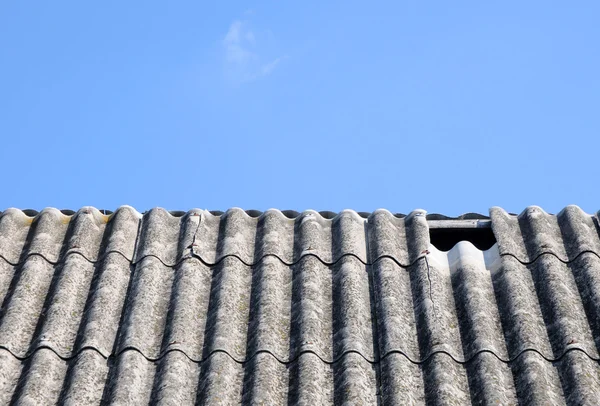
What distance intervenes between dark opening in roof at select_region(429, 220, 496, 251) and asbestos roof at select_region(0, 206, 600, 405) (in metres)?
0.13

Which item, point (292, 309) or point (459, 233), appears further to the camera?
point (459, 233)

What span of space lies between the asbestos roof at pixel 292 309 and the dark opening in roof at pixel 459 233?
125 millimetres

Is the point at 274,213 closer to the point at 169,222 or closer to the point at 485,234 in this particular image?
the point at 169,222

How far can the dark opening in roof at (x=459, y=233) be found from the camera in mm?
4871

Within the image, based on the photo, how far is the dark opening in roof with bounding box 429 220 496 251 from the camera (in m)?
4.87

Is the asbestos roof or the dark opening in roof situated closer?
the asbestos roof

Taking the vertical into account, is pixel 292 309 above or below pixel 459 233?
below

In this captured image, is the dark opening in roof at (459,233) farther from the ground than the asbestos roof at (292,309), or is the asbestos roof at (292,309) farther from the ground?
the dark opening in roof at (459,233)

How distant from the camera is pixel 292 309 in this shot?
3.94m

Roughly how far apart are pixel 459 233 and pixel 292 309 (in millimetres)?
1296

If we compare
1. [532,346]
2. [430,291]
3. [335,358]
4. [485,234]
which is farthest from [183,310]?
[485,234]

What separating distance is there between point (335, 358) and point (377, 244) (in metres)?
0.94

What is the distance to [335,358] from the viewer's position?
3.60 m

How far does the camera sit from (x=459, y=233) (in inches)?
193
